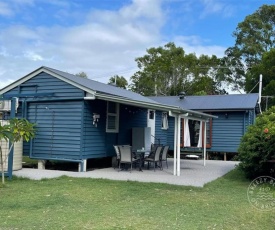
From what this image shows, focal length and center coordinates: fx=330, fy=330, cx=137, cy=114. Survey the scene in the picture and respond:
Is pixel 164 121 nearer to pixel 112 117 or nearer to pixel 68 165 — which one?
pixel 112 117

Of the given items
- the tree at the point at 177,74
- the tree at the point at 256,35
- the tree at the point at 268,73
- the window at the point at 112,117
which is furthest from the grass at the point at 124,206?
the tree at the point at 256,35

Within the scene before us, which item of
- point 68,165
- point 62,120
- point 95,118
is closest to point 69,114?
point 62,120

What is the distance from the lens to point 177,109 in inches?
362

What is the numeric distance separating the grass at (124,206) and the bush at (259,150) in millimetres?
1037

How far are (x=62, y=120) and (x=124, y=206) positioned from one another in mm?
5439

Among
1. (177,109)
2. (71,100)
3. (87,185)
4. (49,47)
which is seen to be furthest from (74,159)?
(49,47)

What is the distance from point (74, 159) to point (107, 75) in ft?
106

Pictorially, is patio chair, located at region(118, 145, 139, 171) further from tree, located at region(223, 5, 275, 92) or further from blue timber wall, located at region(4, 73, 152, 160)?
tree, located at region(223, 5, 275, 92)

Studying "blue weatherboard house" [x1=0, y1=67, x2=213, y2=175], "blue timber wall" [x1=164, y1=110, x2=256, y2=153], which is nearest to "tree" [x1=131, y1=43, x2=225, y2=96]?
"blue timber wall" [x1=164, y1=110, x2=256, y2=153]

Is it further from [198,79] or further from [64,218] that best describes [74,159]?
[198,79]

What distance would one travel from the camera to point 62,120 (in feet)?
33.9

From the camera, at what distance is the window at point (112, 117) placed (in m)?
11.4

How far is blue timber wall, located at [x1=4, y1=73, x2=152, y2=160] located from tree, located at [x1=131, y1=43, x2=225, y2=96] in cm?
2369

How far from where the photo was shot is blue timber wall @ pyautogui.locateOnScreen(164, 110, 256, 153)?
15281mm
